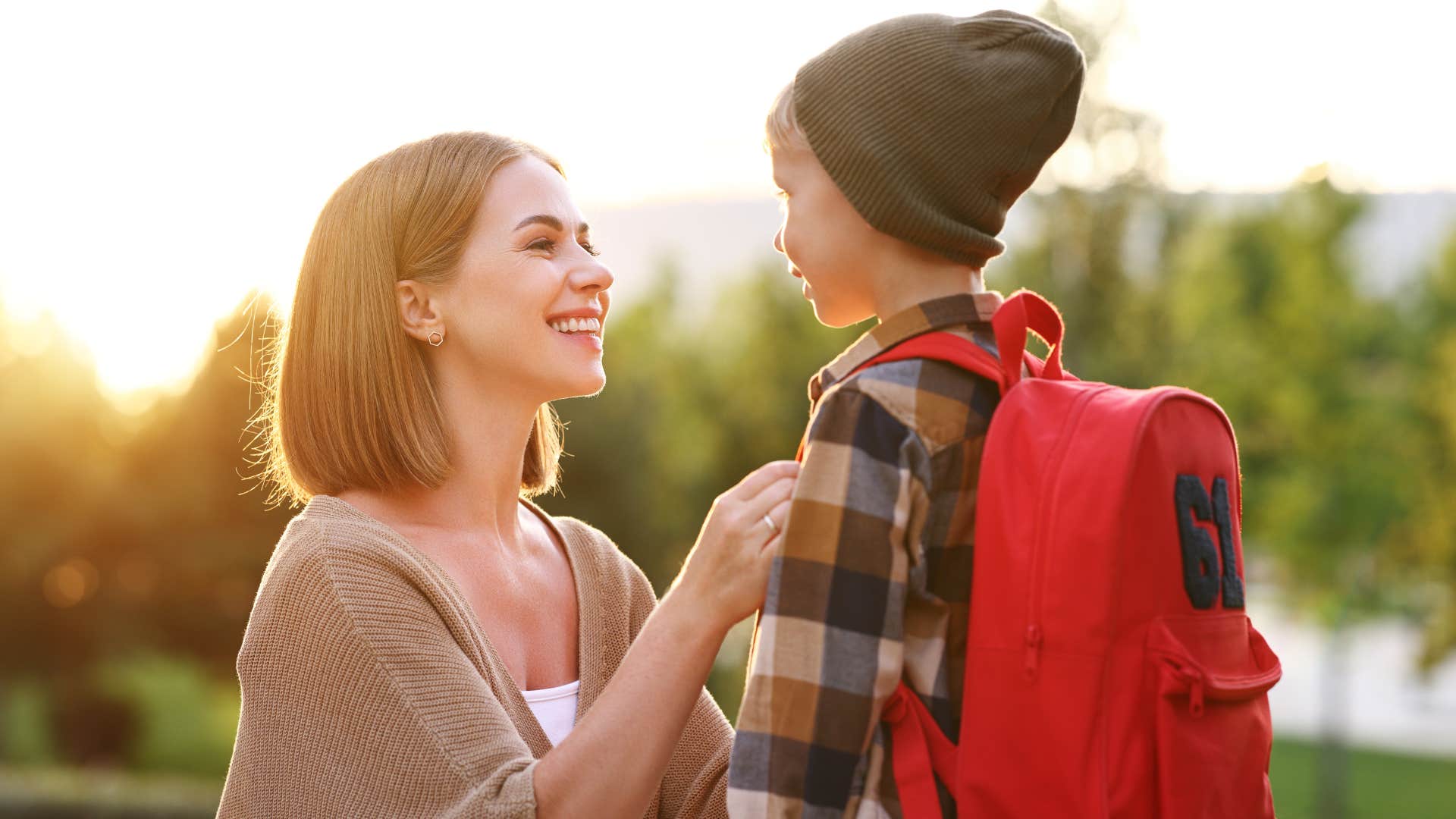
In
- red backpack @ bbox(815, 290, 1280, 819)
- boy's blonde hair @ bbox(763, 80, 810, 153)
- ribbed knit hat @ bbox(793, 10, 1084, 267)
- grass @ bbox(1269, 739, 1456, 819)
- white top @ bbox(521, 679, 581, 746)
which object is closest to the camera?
red backpack @ bbox(815, 290, 1280, 819)

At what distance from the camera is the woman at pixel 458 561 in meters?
2.41

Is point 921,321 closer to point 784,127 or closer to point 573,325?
point 784,127

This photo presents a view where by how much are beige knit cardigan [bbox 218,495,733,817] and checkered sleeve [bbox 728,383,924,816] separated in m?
0.51

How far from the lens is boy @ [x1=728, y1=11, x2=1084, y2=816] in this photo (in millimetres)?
1946

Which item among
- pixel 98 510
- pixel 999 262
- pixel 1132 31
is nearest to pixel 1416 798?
pixel 999 262

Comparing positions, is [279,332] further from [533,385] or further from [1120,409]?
[1120,409]

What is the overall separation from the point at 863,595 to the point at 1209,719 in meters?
0.52

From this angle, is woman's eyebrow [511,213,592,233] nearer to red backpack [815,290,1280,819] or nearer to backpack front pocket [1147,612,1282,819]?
red backpack [815,290,1280,819]

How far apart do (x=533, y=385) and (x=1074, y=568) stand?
54.7 inches

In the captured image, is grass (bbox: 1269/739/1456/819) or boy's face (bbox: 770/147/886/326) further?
grass (bbox: 1269/739/1456/819)

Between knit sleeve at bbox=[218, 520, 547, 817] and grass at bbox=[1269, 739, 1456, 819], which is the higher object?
knit sleeve at bbox=[218, 520, 547, 817]

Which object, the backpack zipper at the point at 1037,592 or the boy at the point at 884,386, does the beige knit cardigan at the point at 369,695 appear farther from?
the backpack zipper at the point at 1037,592

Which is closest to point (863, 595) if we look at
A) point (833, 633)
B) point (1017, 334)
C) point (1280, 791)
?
point (833, 633)

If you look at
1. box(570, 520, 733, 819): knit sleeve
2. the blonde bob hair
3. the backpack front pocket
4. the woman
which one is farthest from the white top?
the backpack front pocket
